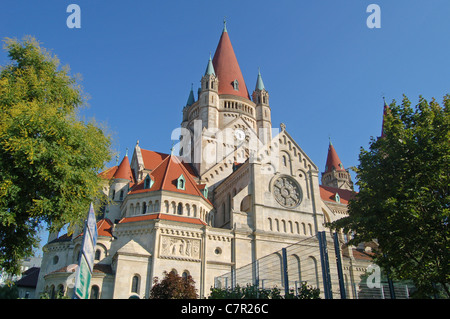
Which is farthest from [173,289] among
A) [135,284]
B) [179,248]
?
[179,248]

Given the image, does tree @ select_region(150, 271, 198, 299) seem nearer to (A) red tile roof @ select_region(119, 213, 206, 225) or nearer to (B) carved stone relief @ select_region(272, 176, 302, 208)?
(A) red tile roof @ select_region(119, 213, 206, 225)

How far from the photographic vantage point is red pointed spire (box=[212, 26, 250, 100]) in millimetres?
54875

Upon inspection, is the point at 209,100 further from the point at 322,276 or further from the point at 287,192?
the point at 322,276

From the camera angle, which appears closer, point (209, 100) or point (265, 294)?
point (265, 294)

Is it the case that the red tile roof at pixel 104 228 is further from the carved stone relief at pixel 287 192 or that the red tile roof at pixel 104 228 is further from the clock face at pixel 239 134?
the clock face at pixel 239 134

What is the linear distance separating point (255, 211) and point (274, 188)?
361 cm

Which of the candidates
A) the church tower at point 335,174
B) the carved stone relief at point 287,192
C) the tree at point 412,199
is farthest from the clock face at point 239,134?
the church tower at point 335,174

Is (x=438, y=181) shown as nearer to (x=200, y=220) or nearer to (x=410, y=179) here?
(x=410, y=179)

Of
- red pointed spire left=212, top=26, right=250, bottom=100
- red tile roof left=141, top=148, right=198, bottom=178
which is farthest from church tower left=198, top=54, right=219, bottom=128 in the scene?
red tile roof left=141, top=148, right=198, bottom=178

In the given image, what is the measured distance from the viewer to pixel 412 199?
1653cm

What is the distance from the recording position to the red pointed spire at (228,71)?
180ft

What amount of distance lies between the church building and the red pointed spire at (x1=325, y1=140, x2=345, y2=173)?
3362 centimetres

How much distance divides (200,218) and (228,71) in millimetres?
31401

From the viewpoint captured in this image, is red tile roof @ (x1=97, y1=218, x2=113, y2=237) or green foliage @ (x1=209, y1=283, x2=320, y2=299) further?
red tile roof @ (x1=97, y1=218, x2=113, y2=237)
